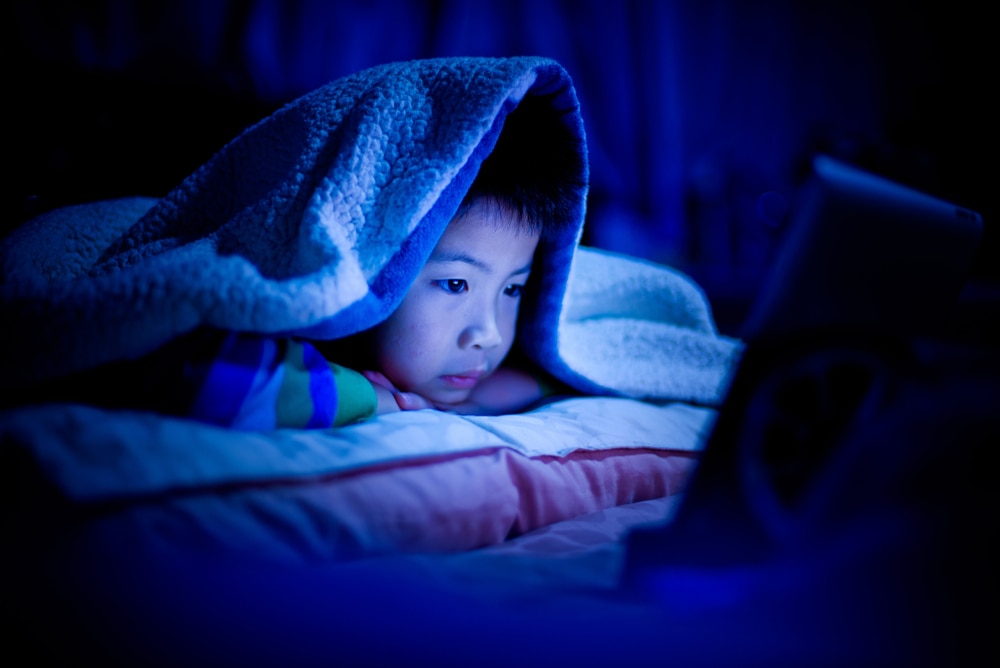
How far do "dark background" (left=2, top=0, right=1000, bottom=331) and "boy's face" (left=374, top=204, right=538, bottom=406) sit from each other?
38cm

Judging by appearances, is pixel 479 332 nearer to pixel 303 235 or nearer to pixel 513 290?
pixel 513 290

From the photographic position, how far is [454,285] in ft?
2.50

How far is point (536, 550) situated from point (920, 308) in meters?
0.34

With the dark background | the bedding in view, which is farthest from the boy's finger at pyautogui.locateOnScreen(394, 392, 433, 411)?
the dark background

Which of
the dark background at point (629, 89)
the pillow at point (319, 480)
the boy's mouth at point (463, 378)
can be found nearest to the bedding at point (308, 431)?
the pillow at point (319, 480)

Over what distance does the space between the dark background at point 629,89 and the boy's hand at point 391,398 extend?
552 millimetres

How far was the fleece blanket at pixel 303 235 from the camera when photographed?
0.49 m

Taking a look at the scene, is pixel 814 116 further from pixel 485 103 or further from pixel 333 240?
pixel 333 240

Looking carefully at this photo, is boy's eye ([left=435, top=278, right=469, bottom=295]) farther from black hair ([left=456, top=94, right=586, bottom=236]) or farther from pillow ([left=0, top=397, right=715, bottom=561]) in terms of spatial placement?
pillow ([left=0, top=397, right=715, bottom=561])

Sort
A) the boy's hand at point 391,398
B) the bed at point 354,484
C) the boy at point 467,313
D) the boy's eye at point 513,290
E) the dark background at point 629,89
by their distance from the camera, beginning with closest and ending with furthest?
the bed at point 354,484 → the boy at point 467,313 → the boy's hand at point 391,398 → the boy's eye at point 513,290 → the dark background at point 629,89

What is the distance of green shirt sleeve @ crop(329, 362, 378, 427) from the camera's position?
583 mm

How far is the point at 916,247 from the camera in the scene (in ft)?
1.15

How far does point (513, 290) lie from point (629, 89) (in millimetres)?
1235

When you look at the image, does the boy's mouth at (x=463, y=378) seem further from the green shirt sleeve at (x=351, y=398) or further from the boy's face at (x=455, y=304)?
the green shirt sleeve at (x=351, y=398)
